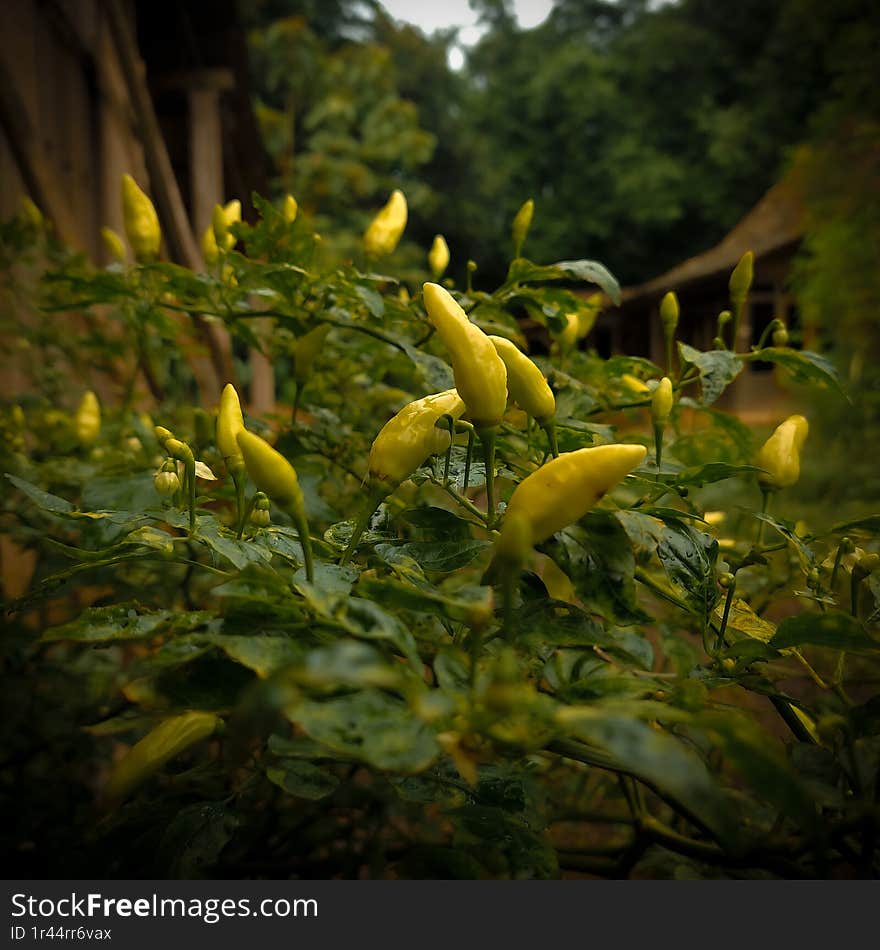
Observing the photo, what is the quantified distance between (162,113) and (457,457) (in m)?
3.28

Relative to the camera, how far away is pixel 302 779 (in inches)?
15.9

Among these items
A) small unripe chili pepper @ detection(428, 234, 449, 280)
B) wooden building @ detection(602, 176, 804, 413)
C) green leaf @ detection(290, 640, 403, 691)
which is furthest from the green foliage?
wooden building @ detection(602, 176, 804, 413)

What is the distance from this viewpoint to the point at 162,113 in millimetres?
3041

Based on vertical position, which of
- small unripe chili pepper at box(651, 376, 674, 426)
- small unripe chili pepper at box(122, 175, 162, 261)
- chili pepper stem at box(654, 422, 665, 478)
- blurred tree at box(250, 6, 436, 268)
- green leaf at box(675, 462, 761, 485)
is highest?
blurred tree at box(250, 6, 436, 268)

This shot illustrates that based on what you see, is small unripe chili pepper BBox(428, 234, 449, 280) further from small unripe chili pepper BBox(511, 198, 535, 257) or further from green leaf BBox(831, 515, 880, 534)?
green leaf BBox(831, 515, 880, 534)

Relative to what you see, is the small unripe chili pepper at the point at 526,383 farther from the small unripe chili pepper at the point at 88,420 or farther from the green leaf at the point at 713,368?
the small unripe chili pepper at the point at 88,420

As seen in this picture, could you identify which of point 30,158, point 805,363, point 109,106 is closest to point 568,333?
point 805,363

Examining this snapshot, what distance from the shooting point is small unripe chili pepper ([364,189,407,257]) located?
0.72 m

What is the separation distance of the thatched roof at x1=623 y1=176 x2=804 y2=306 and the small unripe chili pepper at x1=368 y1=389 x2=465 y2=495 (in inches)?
258

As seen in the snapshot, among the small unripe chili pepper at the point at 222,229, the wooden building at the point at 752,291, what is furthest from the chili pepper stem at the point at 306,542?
the wooden building at the point at 752,291

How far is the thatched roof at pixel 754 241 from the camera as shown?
6.38 metres

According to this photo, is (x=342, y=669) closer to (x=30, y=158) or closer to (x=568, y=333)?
(x=568, y=333)

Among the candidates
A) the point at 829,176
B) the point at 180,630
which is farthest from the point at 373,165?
the point at 180,630

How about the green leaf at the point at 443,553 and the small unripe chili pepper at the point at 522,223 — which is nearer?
the green leaf at the point at 443,553
